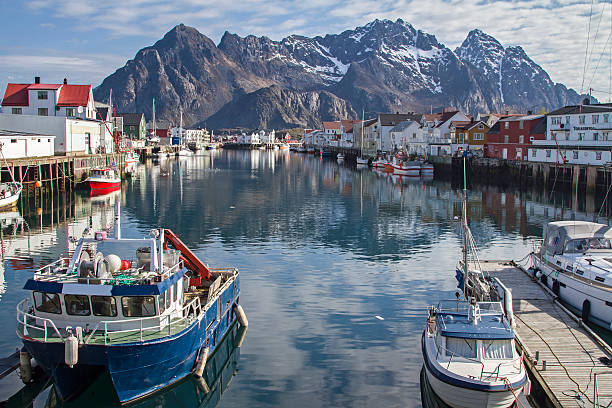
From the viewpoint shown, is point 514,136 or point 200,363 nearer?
point 200,363

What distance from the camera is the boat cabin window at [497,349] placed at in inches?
618

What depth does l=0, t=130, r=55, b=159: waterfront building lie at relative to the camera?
195ft

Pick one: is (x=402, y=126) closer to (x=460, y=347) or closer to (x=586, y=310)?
(x=586, y=310)

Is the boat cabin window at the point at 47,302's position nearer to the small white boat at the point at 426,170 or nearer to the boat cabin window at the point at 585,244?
the boat cabin window at the point at 585,244

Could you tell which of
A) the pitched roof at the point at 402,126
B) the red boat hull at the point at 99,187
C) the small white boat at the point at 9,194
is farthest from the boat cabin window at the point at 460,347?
the pitched roof at the point at 402,126

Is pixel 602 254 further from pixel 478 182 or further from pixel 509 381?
pixel 478 182

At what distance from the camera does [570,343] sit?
59.5 feet

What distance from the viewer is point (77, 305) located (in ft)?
53.3

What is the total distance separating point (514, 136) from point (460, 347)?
8099cm

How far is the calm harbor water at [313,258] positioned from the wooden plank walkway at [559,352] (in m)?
3.71

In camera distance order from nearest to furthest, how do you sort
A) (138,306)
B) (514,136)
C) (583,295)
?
1. (138,306)
2. (583,295)
3. (514,136)

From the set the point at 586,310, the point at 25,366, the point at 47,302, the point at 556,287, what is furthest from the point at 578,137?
the point at 25,366

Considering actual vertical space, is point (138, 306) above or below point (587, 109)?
below

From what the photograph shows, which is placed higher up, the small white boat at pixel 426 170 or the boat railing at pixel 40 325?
the small white boat at pixel 426 170
